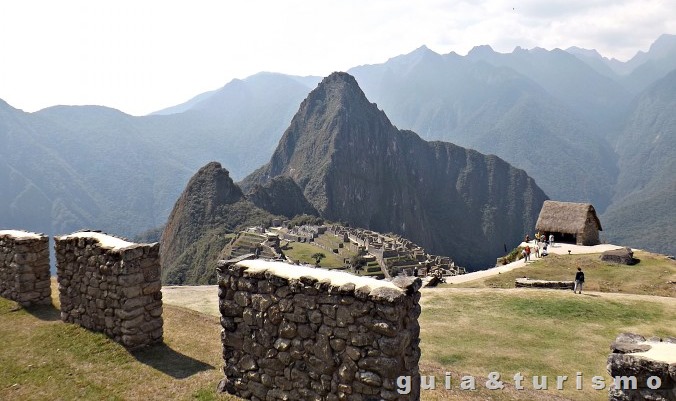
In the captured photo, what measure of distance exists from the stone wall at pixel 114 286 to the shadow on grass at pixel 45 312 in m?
1.62

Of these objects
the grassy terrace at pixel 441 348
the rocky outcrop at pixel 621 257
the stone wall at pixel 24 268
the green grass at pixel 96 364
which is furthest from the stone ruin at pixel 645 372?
the rocky outcrop at pixel 621 257

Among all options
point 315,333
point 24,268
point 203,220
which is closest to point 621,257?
point 315,333

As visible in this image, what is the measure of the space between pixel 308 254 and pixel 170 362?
250ft

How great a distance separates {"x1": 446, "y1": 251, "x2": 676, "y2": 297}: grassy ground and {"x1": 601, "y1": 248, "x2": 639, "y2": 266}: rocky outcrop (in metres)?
0.42

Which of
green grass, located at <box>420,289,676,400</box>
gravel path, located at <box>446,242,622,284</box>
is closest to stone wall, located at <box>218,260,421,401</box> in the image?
green grass, located at <box>420,289,676,400</box>

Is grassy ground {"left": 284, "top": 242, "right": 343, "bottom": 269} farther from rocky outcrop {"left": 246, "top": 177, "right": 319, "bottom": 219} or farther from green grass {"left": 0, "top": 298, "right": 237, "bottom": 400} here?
green grass {"left": 0, "top": 298, "right": 237, "bottom": 400}

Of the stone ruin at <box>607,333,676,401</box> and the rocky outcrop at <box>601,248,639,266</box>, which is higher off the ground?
the stone ruin at <box>607,333,676,401</box>

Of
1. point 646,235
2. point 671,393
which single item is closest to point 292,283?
point 671,393

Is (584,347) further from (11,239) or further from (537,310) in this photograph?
(11,239)

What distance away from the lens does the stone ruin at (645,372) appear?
24.1ft

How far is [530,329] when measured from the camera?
15.6 meters

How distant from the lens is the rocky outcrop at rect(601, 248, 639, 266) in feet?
90.3

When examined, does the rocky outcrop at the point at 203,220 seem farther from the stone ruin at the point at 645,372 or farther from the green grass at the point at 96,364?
the stone ruin at the point at 645,372

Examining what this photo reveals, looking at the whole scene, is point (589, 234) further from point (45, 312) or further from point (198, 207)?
point (198, 207)
